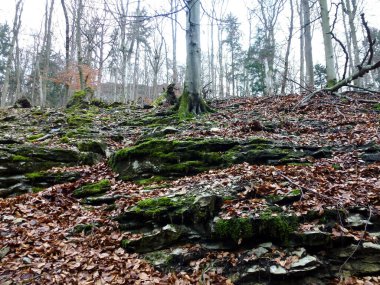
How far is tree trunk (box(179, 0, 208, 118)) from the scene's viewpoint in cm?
1027

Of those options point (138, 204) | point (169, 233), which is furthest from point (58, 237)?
point (169, 233)

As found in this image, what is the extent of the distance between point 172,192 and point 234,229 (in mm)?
1470

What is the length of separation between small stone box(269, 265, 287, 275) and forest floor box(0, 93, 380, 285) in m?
0.08

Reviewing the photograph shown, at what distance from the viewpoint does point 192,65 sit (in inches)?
404

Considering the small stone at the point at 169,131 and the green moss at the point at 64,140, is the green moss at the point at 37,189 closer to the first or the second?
the green moss at the point at 64,140

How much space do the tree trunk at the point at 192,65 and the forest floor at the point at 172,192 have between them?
2.55m

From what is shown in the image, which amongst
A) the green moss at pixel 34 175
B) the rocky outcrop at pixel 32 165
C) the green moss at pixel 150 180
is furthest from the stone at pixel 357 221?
the green moss at pixel 34 175

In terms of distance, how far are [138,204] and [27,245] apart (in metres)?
1.68

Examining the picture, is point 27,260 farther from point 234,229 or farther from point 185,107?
point 185,107

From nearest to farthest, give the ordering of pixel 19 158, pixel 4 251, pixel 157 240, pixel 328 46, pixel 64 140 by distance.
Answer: pixel 4 251, pixel 157 240, pixel 19 158, pixel 64 140, pixel 328 46

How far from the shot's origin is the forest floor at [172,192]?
369 centimetres

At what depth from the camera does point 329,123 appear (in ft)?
27.1

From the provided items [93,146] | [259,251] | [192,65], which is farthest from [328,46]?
[259,251]

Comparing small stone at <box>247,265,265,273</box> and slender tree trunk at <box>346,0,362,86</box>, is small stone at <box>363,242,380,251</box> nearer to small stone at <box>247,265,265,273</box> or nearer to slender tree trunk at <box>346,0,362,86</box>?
small stone at <box>247,265,265,273</box>
